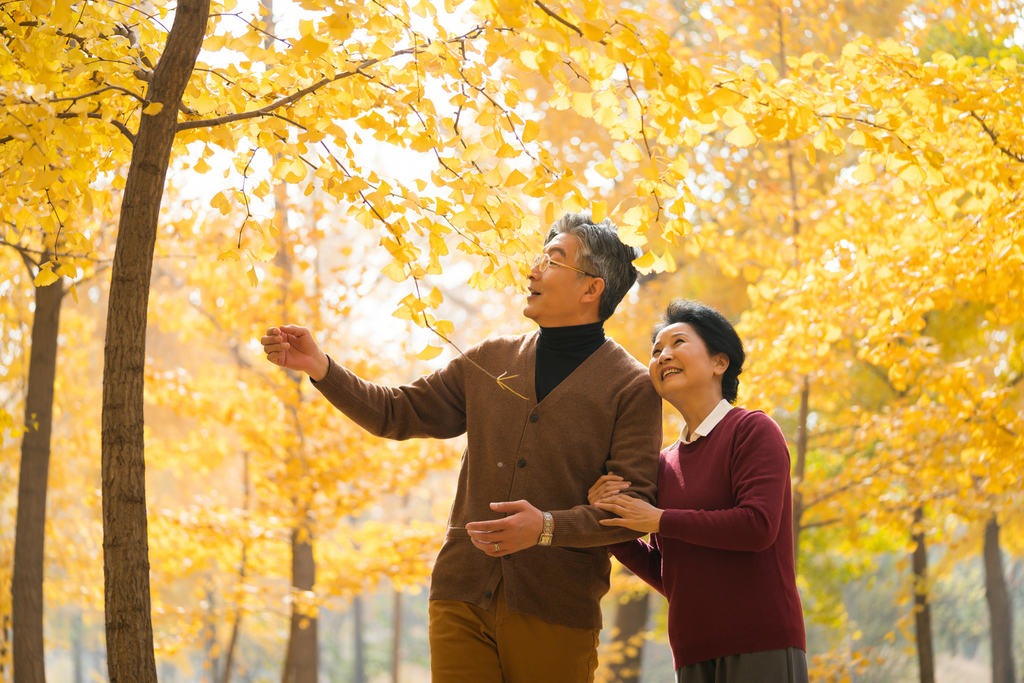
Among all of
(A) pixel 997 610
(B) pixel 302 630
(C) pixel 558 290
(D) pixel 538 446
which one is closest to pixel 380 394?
(D) pixel 538 446

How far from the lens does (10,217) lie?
2025mm

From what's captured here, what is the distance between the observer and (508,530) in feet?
5.64

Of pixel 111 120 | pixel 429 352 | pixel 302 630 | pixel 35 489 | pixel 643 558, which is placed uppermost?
pixel 111 120

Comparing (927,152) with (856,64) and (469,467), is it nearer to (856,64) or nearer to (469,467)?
(856,64)

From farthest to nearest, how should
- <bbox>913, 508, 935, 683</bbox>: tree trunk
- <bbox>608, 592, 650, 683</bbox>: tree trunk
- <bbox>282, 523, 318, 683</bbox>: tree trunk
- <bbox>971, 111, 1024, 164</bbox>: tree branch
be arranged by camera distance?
<bbox>608, 592, 650, 683</bbox>: tree trunk
<bbox>913, 508, 935, 683</bbox>: tree trunk
<bbox>282, 523, 318, 683</bbox>: tree trunk
<bbox>971, 111, 1024, 164</bbox>: tree branch

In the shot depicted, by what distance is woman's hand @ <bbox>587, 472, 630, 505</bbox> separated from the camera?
1.90 m

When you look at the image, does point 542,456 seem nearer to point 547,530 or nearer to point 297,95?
point 547,530

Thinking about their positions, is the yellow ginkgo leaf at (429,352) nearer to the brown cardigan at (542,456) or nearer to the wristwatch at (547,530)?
the brown cardigan at (542,456)

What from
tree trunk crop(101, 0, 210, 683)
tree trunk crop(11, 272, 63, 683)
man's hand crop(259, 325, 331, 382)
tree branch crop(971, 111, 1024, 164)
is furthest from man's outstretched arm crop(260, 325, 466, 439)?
tree trunk crop(11, 272, 63, 683)

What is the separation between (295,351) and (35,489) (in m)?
2.81

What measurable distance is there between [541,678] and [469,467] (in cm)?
59

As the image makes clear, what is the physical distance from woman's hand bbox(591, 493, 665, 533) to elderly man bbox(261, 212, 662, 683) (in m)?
0.03

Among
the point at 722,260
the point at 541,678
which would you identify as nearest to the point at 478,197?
the point at 541,678

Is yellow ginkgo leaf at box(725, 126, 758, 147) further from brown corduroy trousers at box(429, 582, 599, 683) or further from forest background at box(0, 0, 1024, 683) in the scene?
brown corduroy trousers at box(429, 582, 599, 683)
